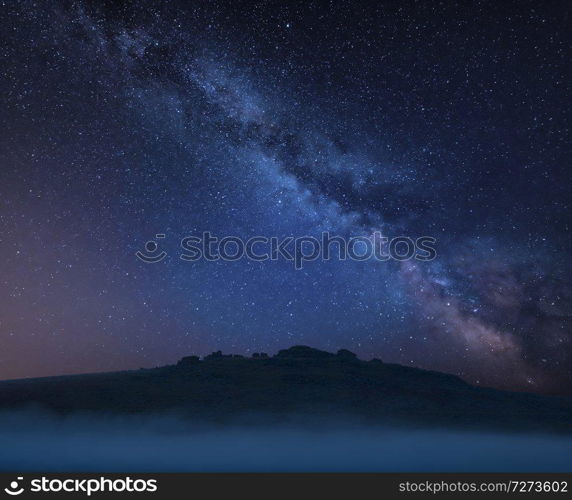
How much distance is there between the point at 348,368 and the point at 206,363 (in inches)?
545

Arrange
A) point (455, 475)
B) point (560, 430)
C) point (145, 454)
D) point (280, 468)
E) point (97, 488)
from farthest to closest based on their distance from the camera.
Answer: point (560, 430) → point (145, 454) → point (280, 468) → point (455, 475) → point (97, 488)

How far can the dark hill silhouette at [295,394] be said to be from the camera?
4331 cm

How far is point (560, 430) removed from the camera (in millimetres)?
42094

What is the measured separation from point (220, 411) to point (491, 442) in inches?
746

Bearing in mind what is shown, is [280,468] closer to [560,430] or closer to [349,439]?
[349,439]

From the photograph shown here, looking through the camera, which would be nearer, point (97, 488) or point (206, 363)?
point (97, 488)

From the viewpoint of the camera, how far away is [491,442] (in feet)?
120

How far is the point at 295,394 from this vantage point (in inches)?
1864

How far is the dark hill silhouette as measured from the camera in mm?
43312

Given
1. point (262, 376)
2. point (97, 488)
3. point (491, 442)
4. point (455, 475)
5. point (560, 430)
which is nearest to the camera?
point (97, 488)

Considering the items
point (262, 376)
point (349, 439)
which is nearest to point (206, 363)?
point (262, 376)

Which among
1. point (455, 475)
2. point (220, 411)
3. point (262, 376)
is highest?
point (262, 376)

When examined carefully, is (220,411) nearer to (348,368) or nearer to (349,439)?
(349,439)

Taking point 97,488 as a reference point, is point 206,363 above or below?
above
